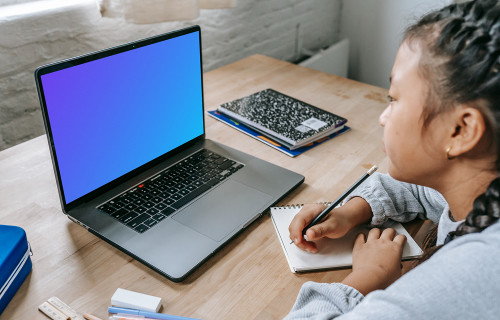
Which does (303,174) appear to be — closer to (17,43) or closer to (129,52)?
(129,52)

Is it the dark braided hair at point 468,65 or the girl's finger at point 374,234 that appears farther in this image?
the girl's finger at point 374,234

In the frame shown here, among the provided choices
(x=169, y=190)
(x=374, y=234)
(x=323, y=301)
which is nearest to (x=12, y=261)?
(x=169, y=190)

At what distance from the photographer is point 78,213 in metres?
0.77

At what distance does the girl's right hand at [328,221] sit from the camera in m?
0.74

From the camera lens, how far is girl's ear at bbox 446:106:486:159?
540 millimetres

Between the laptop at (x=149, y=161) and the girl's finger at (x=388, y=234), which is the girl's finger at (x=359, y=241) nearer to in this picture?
the girl's finger at (x=388, y=234)

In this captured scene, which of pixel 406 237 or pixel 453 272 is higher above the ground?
pixel 453 272

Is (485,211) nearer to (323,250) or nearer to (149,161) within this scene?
(323,250)

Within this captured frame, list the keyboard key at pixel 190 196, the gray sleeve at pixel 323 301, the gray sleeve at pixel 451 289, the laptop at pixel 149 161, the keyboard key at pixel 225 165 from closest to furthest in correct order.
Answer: the gray sleeve at pixel 451 289 → the gray sleeve at pixel 323 301 → the laptop at pixel 149 161 → the keyboard key at pixel 190 196 → the keyboard key at pixel 225 165

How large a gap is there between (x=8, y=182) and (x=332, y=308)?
66 cm

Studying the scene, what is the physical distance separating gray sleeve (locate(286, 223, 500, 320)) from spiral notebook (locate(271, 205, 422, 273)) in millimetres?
159

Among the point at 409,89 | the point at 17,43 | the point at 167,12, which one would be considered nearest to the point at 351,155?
the point at 409,89

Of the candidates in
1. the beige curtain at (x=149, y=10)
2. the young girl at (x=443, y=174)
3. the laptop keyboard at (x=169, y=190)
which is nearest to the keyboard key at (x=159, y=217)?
the laptop keyboard at (x=169, y=190)

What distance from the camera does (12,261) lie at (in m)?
0.63
